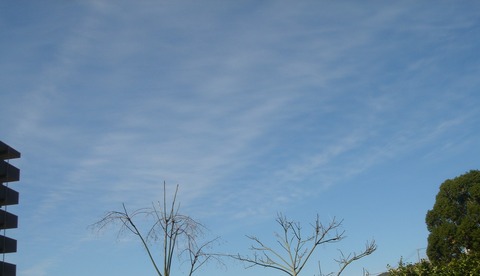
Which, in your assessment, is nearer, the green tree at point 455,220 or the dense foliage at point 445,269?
the dense foliage at point 445,269

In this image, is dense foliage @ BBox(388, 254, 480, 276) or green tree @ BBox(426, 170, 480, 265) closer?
dense foliage @ BBox(388, 254, 480, 276)

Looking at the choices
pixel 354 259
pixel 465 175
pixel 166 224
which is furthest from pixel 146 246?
pixel 465 175

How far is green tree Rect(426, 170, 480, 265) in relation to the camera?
40.6 meters

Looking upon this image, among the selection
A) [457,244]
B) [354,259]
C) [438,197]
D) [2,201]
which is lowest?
[354,259]

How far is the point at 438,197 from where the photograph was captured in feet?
144

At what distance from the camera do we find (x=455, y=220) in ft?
138

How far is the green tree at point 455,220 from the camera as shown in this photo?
40562 millimetres

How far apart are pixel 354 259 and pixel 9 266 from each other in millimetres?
39381

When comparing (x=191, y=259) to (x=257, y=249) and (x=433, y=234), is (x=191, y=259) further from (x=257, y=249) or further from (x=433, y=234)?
(x=433, y=234)

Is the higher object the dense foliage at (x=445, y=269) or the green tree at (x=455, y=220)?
the green tree at (x=455, y=220)

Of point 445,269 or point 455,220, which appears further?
point 455,220

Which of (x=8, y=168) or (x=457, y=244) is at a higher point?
(x=8, y=168)

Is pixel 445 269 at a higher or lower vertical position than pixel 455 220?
lower

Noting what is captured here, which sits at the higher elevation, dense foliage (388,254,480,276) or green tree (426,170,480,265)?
green tree (426,170,480,265)
